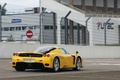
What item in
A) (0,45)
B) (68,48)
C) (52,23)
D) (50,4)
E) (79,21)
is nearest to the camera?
(0,45)

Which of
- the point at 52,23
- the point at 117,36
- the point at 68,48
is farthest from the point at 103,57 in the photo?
the point at 117,36

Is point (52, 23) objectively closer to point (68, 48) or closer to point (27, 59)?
point (68, 48)

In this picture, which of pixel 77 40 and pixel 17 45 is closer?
pixel 17 45

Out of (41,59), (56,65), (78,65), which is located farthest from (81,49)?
(41,59)

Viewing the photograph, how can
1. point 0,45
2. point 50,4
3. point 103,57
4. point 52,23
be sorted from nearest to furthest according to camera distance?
1. point 0,45
2. point 103,57
3. point 52,23
4. point 50,4

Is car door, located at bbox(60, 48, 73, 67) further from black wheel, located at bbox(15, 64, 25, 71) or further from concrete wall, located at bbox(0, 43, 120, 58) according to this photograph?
concrete wall, located at bbox(0, 43, 120, 58)

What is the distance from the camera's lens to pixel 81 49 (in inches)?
1470

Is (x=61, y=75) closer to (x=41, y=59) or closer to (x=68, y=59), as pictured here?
(x=41, y=59)

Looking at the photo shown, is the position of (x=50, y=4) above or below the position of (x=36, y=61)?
above

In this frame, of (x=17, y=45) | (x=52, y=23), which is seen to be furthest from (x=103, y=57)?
(x=52, y=23)

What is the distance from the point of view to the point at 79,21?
56562 millimetres

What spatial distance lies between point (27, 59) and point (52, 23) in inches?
1443

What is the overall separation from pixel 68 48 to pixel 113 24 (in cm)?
2656

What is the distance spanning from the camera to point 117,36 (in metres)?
59.2
